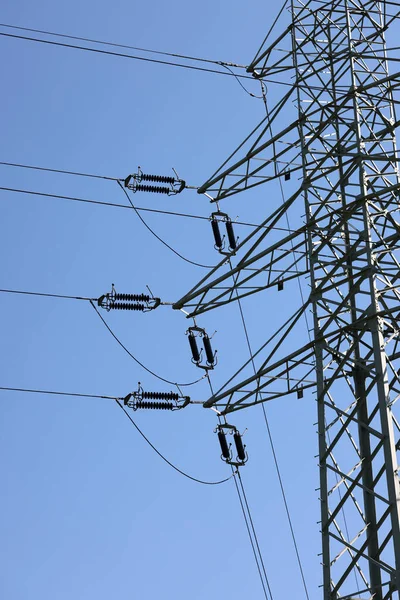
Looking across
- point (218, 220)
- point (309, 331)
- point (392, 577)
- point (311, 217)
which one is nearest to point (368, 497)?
point (392, 577)

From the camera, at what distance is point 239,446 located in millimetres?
22453

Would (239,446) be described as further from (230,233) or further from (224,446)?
(230,233)

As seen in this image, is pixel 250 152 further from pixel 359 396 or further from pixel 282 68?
pixel 359 396

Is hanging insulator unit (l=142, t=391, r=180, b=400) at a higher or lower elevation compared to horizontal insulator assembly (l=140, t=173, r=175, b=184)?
lower

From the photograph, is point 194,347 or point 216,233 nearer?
point 194,347

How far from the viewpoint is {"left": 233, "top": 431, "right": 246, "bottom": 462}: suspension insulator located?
73.3 ft

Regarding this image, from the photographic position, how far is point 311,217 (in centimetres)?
1930

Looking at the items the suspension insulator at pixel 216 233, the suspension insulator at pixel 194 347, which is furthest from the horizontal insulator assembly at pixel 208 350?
the suspension insulator at pixel 216 233

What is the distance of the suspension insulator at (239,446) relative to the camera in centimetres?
2233

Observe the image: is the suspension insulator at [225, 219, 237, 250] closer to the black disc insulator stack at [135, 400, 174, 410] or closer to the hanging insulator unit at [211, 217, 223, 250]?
the hanging insulator unit at [211, 217, 223, 250]

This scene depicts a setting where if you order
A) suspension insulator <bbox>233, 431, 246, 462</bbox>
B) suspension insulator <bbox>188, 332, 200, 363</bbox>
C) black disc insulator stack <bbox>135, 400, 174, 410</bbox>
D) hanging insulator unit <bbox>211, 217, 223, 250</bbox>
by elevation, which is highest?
hanging insulator unit <bbox>211, 217, 223, 250</bbox>

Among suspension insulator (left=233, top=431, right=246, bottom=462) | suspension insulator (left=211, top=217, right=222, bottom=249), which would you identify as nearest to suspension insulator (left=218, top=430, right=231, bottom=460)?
suspension insulator (left=233, top=431, right=246, bottom=462)

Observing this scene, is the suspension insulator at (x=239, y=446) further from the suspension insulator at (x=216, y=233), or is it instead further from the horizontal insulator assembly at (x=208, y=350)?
the suspension insulator at (x=216, y=233)

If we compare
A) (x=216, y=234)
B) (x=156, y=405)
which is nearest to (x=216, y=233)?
(x=216, y=234)
